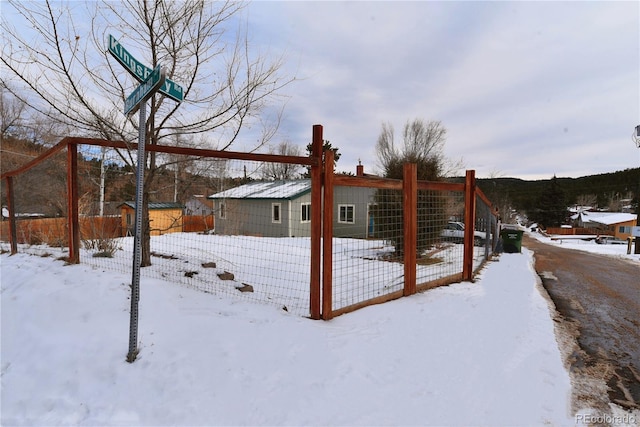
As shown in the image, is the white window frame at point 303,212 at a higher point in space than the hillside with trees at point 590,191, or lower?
lower

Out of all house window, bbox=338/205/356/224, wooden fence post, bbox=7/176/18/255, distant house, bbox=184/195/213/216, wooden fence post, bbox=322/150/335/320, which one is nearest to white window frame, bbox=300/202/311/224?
house window, bbox=338/205/356/224

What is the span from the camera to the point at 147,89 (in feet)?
7.02

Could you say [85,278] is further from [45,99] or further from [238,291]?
[45,99]

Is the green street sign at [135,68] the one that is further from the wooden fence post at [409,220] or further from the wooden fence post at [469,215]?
the wooden fence post at [469,215]

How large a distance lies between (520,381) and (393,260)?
513 cm

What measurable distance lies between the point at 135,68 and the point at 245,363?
237 centimetres

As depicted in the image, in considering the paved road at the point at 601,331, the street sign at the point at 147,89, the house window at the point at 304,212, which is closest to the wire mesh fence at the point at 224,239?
the street sign at the point at 147,89

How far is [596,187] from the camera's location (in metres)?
80.4

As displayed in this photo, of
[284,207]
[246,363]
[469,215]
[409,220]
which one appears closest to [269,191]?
[284,207]

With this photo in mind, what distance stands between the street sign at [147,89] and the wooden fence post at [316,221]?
170 cm

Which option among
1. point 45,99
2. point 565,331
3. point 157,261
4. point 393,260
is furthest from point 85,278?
point 393,260

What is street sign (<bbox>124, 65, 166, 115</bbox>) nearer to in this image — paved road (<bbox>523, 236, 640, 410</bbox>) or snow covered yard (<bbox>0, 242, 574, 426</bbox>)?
snow covered yard (<bbox>0, 242, 574, 426</bbox>)

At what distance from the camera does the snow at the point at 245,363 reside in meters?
2.03

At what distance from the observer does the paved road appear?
2469mm
